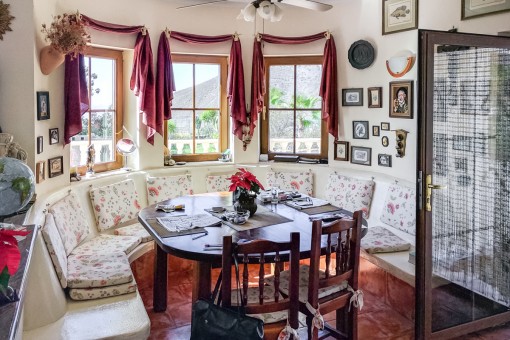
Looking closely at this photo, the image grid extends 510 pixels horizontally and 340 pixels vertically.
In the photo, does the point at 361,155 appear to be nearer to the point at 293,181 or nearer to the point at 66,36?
the point at 293,181

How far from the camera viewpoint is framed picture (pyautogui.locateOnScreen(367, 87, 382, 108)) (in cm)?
455

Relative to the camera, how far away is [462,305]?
3158 mm

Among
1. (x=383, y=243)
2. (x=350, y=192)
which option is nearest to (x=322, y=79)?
(x=350, y=192)

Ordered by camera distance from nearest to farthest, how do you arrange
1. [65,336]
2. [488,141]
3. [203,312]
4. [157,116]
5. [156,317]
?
[203,312] < [65,336] < [488,141] < [156,317] < [157,116]

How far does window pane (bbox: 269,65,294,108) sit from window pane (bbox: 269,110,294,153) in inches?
4.1

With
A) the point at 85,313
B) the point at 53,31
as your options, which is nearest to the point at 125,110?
the point at 53,31

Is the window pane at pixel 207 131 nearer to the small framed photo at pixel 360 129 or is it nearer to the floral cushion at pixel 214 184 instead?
the floral cushion at pixel 214 184

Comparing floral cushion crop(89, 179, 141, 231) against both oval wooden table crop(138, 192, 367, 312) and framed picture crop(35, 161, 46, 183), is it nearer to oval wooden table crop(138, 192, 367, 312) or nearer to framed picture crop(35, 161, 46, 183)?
framed picture crop(35, 161, 46, 183)

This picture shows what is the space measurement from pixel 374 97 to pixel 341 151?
0.71 metres

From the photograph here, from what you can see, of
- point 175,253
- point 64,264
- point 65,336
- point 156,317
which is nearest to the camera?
point 65,336

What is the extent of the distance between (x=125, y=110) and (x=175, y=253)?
2690 mm

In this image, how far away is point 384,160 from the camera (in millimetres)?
4559

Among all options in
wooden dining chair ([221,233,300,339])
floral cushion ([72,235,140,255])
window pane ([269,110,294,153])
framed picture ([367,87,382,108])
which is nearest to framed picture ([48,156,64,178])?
floral cushion ([72,235,140,255])

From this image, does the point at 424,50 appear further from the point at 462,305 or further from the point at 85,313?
the point at 85,313
